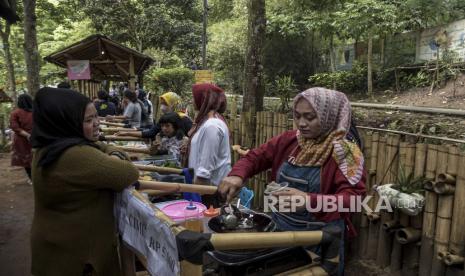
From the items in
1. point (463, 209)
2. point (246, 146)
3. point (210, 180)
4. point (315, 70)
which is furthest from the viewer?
point (315, 70)

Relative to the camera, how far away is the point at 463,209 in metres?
2.96

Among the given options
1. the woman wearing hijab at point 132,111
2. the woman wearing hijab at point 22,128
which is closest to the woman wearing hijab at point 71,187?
the woman wearing hijab at point 22,128

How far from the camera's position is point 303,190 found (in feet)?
6.36

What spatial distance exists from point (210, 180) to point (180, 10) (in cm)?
1568

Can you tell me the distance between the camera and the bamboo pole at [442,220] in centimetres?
307

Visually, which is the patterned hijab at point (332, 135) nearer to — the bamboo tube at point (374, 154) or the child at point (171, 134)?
the bamboo tube at point (374, 154)

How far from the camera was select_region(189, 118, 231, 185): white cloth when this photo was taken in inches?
124

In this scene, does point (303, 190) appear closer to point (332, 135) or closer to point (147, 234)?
point (332, 135)

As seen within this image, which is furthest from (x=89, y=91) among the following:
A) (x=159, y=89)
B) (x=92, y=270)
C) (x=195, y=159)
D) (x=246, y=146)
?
(x=92, y=270)

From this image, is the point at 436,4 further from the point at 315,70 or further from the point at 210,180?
the point at 210,180

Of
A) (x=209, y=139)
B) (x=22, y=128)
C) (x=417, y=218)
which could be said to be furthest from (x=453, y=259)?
(x=22, y=128)

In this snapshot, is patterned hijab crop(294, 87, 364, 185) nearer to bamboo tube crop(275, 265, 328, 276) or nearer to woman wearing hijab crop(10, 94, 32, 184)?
bamboo tube crop(275, 265, 328, 276)

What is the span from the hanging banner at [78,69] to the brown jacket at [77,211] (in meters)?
8.65

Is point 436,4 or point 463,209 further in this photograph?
point 436,4
